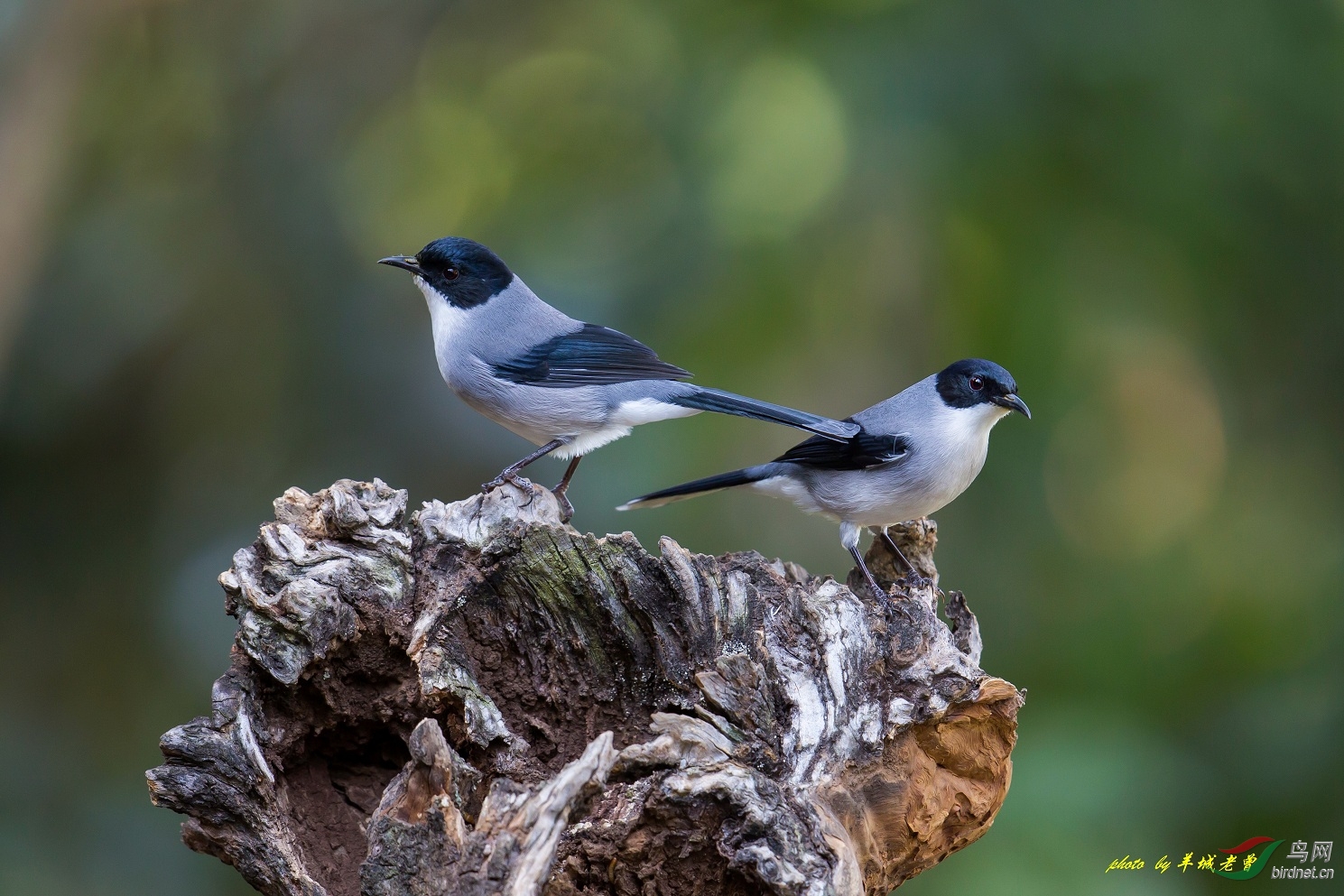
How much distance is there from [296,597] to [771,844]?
1.41 metres

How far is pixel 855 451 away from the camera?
168 inches

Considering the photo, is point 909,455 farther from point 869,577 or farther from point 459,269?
point 459,269

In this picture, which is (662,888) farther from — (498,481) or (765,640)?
(498,481)

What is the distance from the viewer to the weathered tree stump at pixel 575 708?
2.61 m

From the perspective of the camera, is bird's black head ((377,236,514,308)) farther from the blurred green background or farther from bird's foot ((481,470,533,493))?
the blurred green background

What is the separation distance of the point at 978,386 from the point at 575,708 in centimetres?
216

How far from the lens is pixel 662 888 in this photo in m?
2.66

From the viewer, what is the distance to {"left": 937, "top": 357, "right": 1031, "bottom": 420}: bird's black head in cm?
420

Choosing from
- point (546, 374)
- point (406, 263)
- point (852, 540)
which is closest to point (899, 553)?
point (852, 540)

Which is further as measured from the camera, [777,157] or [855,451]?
→ [777,157]

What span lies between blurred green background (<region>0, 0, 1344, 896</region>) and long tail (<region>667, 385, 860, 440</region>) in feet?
5.36

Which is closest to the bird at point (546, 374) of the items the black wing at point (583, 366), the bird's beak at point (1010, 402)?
the black wing at point (583, 366)

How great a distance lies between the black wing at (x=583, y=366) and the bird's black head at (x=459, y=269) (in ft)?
1.33

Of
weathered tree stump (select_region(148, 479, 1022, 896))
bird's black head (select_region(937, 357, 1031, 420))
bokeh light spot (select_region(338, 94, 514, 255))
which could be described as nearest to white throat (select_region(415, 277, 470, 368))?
weathered tree stump (select_region(148, 479, 1022, 896))
